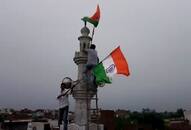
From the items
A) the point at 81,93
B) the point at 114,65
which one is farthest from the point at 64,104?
the point at 114,65

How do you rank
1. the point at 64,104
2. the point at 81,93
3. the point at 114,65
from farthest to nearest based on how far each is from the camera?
the point at 81,93, the point at 64,104, the point at 114,65

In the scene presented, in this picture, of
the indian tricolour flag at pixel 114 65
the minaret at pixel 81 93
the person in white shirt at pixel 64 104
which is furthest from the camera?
the minaret at pixel 81 93

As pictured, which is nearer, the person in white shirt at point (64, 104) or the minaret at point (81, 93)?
the person in white shirt at point (64, 104)

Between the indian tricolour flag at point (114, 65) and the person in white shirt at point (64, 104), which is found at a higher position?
the indian tricolour flag at point (114, 65)

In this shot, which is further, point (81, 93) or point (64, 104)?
point (81, 93)

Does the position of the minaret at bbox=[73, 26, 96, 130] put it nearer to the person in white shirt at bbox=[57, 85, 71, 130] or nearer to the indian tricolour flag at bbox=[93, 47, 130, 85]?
the person in white shirt at bbox=[57, 85, 71, 130]

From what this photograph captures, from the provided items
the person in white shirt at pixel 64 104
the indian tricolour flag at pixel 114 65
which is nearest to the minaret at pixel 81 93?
the person in white shirt at pixel 64 104

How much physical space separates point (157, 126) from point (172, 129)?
16.6 feet

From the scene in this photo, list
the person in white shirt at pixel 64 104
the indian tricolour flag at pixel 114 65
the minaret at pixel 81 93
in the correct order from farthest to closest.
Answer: the minaret at pixel 81 93
the person in white shirt at pixel 64 104
the indian tricolour flag at pixel 114 65

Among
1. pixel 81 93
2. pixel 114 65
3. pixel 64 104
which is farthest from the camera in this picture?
pixel 81 93

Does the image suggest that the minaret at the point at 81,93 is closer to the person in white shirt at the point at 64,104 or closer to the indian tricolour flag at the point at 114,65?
the person in white shirt at the point at 64,104

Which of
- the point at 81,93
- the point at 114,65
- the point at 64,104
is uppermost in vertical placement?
the point at 114,65

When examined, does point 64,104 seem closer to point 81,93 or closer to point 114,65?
point 81,93

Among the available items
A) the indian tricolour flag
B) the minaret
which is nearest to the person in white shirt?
the minaret
